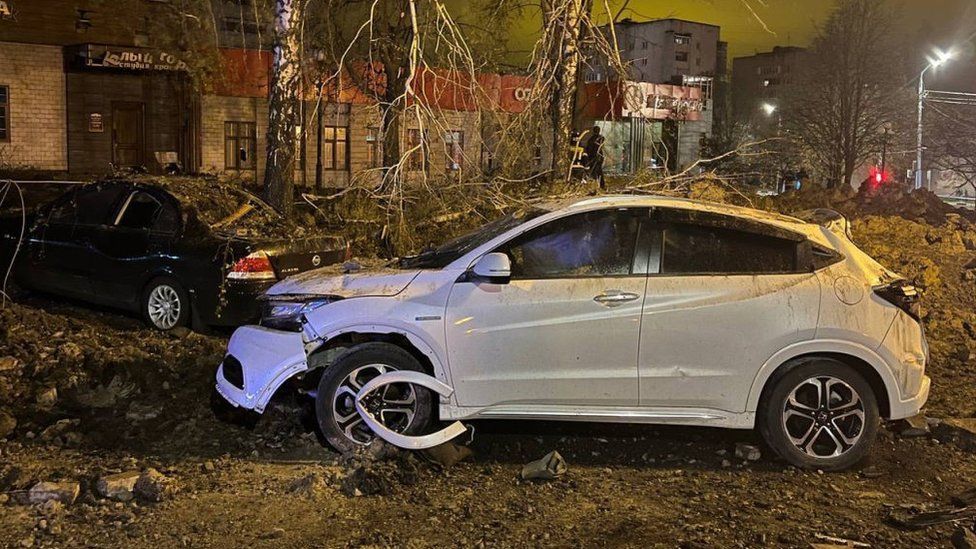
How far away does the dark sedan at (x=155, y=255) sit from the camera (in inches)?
337

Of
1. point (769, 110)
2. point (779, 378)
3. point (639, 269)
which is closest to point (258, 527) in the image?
point (639, 269)

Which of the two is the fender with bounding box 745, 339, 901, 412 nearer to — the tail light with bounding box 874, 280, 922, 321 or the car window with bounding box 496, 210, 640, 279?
the tail light with bounding box 874, 280, 922, 321

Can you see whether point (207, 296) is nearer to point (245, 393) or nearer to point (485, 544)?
point (245, 393)

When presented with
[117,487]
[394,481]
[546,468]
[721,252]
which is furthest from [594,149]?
[117,487]

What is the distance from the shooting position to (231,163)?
2808 centimetres

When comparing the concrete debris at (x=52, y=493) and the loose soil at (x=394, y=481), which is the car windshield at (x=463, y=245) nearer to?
the loose soil at (x=394, y=481)

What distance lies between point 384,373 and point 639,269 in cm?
170

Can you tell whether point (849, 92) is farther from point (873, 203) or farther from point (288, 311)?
point (288, 311)

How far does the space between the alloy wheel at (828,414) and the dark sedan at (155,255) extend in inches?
184

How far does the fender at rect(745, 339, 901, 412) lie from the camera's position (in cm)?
554

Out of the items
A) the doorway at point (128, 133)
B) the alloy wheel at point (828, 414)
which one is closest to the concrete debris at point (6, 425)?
the alloy wheel at point (828, 414)

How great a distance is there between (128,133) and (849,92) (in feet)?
72.1

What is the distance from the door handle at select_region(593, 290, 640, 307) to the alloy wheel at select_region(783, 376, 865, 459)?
1176 millimetres

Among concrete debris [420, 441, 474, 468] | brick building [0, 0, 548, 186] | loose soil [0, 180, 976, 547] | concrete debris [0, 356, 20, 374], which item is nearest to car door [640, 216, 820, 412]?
loose soil [0, 180, 976, 547]
